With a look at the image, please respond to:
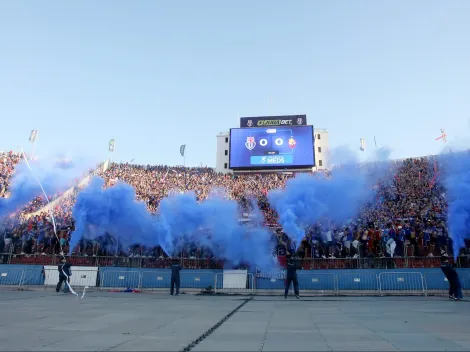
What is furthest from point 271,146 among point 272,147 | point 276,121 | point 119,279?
point 119,279

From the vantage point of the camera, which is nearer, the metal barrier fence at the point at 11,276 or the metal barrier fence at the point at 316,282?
the metal barrier fence at the point at 316,282

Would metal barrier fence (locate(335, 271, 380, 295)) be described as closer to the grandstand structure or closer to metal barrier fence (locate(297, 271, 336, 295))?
metal barrier fence (locate(297, 271, 336, 295))

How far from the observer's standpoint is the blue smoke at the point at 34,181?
23850 millimetres

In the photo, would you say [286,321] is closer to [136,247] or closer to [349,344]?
[349,344]

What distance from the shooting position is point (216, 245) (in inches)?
818

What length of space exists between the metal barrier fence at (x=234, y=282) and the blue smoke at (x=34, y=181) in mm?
12820

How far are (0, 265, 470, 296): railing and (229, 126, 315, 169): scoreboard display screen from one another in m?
23.4

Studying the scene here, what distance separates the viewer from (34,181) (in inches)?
950

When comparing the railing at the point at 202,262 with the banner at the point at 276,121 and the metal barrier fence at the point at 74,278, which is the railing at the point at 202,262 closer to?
the metal barrier fence at the point at 74,278

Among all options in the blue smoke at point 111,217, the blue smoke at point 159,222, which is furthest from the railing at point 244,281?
the blue smoke at point 111,217

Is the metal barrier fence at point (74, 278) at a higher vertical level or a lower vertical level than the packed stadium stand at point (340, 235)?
lower

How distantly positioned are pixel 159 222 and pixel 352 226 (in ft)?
38.3

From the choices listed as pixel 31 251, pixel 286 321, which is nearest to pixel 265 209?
pixel 31 251

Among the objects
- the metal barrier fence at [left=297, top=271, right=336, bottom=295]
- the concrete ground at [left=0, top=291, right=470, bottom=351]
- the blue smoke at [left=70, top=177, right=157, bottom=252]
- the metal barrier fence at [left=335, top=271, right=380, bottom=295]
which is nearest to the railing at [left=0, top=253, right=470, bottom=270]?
the metal barrier fence at [left=335, top=271, right=380, bottom=295]
